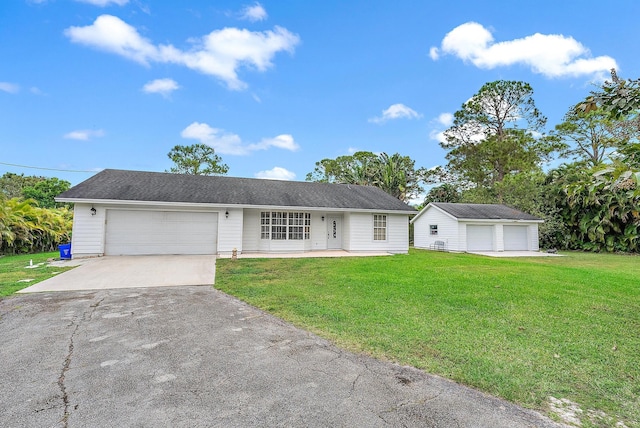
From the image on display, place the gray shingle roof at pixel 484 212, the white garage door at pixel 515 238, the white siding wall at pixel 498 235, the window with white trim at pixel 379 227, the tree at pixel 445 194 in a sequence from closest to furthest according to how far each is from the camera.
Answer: the window with white trim at pixel 379 227 < the gray shingle roof at pixel 484 212 < the white siding wall at pixel 498 235 < the white garage door at pixel 515 238 < the tree at pixel 445 194

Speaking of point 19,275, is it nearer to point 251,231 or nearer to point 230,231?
point 230,231

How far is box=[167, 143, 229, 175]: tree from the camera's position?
102 feet

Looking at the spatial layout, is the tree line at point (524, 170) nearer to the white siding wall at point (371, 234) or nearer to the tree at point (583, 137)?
the tree at point (583, 137)

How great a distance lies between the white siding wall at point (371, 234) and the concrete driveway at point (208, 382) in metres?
10.8

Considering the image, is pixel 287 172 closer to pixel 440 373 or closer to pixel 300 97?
pixel 300 97

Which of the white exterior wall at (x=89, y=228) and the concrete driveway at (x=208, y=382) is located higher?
the white exterior wall at (x=89, y=228)

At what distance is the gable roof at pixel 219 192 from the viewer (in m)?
12.0

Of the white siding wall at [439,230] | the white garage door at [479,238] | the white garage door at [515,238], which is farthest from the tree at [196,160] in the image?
the white garage door at [515,238]

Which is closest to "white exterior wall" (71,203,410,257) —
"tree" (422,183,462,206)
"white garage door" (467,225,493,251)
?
"white garage door" (467,225,493,251)

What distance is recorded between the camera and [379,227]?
15.4m

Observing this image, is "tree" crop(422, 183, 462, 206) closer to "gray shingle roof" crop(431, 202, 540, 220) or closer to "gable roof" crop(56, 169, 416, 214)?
"gray shingle roof" crop(431, 202, 540, 220)

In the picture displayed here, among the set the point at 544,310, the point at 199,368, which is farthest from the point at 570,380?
the point at 199,368

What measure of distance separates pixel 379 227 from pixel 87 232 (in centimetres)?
1270

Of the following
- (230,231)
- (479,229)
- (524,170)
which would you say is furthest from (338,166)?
(230,231)
